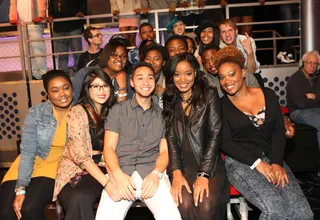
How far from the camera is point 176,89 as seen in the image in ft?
12.6

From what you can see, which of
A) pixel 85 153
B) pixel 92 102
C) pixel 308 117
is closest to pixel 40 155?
pixel 85 153

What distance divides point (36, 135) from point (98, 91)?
732 millimetres

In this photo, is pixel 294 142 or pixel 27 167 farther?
pixel 294 142

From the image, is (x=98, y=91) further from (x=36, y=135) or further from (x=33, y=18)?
(x=33, y=18)

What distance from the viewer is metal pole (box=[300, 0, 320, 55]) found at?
6734mm

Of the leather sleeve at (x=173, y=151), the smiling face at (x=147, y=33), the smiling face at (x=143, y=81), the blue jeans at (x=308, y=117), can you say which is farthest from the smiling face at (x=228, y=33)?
the leather sleeve at (x=173, y=151)

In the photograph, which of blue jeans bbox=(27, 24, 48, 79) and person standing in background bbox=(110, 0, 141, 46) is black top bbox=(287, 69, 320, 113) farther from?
blue jeans bbox=(27, 24, 48, 79)

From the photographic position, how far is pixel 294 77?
19.3 feet

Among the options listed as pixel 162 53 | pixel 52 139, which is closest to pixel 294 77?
pixel 162 53

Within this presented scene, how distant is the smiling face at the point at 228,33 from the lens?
542 cm

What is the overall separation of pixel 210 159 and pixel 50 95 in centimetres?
167

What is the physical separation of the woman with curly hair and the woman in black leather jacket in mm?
126

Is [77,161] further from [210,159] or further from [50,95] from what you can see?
[210,159]

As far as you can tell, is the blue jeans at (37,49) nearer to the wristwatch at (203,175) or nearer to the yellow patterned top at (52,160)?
the yellow patterned top at (52,160)
